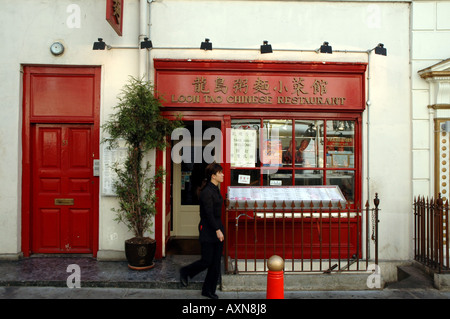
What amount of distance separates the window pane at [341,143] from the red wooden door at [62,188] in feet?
14.5

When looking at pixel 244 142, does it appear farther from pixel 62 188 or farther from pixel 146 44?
pixel 62 188

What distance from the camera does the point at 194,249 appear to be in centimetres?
771

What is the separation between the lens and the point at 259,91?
22.3ft

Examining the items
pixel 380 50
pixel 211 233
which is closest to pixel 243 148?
pixel 211 233

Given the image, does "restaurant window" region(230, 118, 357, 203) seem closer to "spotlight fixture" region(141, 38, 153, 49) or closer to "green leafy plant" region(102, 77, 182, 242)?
"green leafy plant" region(102, 77, 182, 242)

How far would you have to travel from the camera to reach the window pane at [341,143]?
23.0 ft

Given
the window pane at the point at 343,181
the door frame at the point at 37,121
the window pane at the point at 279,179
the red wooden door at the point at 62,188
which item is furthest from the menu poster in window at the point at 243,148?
the red wooden door at the point at 62,188

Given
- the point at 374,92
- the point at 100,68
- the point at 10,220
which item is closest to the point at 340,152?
the point at 374,92

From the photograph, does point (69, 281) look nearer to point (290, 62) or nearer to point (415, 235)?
point (290, 62)

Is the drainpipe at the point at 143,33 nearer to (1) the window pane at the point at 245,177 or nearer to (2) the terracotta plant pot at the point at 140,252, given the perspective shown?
(1) the window pane at the point at 245,177

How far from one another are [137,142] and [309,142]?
10.2 feet

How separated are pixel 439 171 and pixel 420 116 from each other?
1.04 metres

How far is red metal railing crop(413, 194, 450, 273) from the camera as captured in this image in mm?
5715

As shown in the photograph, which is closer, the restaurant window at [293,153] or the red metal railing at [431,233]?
the red metal railing at [431,233]
